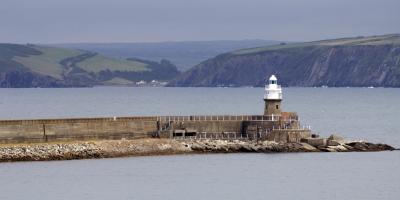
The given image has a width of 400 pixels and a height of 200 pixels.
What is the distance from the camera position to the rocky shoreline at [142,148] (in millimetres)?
64375

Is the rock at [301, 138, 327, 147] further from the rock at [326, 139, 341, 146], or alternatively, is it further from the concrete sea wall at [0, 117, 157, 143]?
the concrete sea wall at [0, 117, 157, 143]

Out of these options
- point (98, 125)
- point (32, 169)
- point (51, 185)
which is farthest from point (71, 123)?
point (51, 185)

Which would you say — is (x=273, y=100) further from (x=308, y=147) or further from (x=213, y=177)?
(x=213, y=177)

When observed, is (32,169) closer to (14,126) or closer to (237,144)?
(14,126)

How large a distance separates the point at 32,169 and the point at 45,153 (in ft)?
8.70

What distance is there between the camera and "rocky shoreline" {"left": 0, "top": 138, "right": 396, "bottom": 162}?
64.4 meters

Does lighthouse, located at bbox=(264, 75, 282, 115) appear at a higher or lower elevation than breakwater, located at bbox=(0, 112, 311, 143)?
higher

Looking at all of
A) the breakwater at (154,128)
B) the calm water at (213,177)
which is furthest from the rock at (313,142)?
the calm water at (213,177)

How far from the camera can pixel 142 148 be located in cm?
6712

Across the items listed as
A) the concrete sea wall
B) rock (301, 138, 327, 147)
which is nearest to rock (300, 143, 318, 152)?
rock (301, 138, 327, 147)

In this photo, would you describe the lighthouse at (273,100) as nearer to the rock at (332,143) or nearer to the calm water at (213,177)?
the rock at (332,143)

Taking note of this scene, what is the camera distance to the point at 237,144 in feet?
229

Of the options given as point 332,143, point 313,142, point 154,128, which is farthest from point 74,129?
point 332,143

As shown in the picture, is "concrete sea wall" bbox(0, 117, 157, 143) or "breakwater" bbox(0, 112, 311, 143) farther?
"breakwater" bbox(0, 112, 311, 143)
